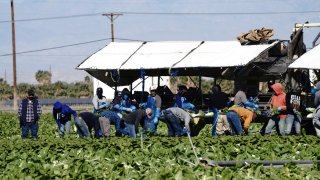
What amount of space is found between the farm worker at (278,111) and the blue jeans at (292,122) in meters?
0.12

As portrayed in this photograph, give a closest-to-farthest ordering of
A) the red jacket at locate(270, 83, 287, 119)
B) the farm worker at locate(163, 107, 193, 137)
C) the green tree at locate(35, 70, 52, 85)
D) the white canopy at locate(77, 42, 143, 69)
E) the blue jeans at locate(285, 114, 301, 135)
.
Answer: the blue jeans at locate(285, 114, 301, 135) → the red jacket at locate(270, 83, 287, 119) → the farm worker at locate(163, 107, 193, 137) → the white canopy at locate(77, 42, 143, 69) → the green tree at locate(35, 70, 52, 85)

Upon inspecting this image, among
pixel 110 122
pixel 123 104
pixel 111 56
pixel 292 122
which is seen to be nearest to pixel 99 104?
pixel 110 122

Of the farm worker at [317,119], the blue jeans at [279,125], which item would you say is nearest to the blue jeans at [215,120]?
the blue jeans at [279,125]

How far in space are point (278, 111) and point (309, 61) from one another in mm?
3536

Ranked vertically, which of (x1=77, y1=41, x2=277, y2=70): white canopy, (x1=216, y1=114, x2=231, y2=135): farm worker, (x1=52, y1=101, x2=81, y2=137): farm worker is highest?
(x1=77, y1=41, x2=277, y2=70): white canopy

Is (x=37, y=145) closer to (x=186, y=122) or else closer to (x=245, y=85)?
(x=186, y=122)

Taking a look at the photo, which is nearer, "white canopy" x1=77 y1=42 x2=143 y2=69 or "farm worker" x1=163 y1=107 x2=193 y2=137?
"farm worker" x1=163 y1=107 x2=193 y2=137

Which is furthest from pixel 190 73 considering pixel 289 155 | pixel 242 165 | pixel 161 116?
pixel 242 165

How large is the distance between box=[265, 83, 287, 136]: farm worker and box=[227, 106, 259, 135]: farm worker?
3.08 feet

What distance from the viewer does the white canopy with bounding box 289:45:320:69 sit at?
77.5 ft

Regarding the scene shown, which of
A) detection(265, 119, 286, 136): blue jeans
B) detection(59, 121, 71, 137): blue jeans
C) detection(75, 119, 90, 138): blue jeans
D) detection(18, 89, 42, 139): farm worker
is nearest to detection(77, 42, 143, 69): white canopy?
detection(59, 121, 71, 137): blue jeans

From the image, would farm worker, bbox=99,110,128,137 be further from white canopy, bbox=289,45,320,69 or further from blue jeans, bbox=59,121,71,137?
white canopy, bbox=289,45,320,69

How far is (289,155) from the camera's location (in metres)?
14.2

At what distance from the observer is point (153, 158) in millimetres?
13570
